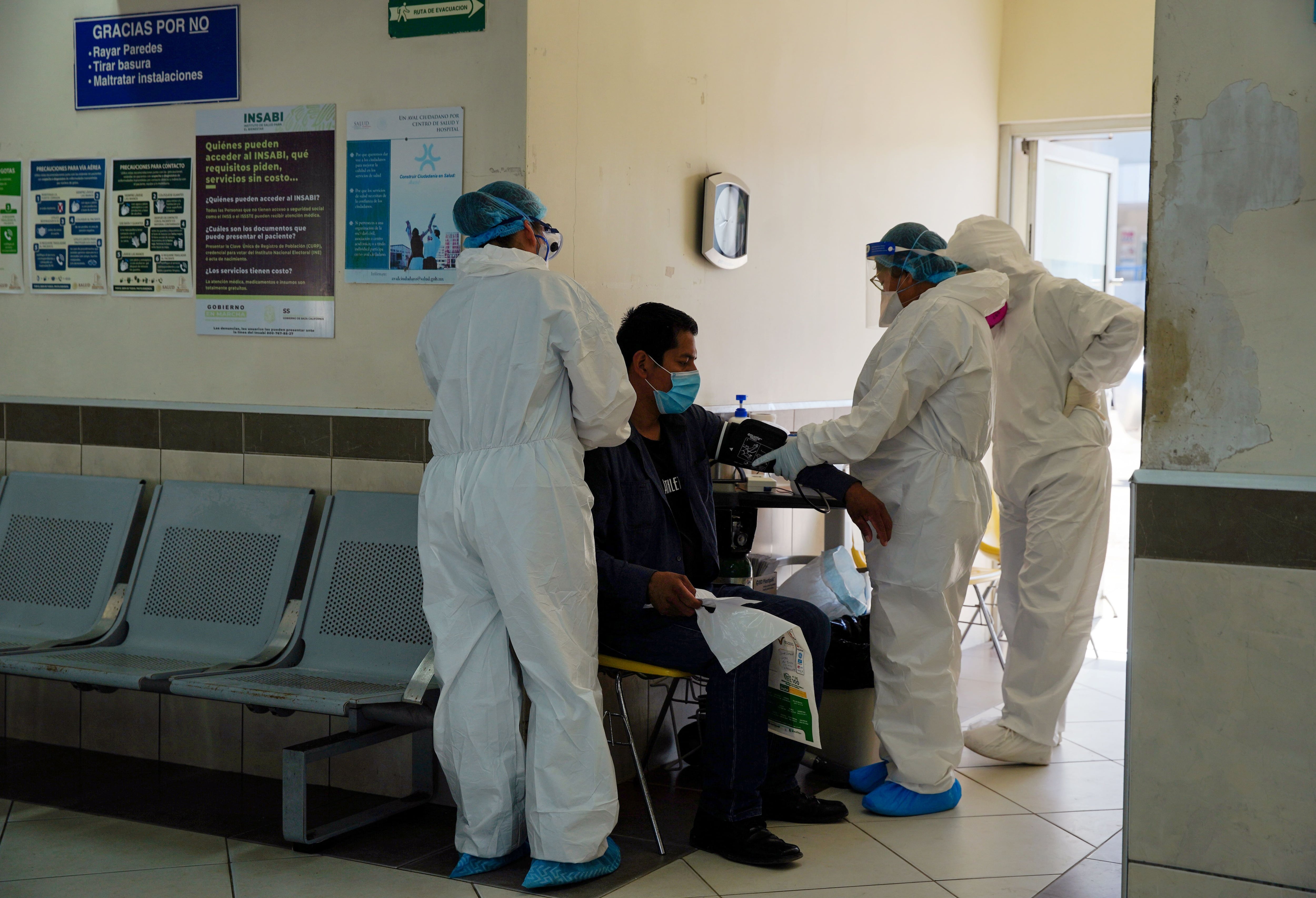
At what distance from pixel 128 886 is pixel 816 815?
1.70m

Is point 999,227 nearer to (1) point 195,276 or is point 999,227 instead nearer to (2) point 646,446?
(2) point 646,446

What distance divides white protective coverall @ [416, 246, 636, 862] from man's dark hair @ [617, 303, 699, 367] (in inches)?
15.6

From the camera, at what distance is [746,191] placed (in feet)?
14.1

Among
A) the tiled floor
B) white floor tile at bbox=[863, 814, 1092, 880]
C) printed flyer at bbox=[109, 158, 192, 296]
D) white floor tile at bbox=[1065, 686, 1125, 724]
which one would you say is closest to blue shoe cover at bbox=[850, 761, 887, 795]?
the tiled floor

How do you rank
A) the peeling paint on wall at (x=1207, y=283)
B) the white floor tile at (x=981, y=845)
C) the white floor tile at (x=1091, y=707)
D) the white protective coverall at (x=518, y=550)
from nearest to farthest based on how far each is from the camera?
the peeling paint on wall at (x=1207, y=283) → the white protective coverall at (x=518, y=550) → the white floor tile at (x=981, y=845) → the white floor tile at (x=1091, y=707)

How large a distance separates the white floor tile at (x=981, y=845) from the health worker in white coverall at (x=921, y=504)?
10 cm

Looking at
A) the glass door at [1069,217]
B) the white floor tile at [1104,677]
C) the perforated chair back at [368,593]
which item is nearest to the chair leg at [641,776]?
the perforated chair back at [368,593]

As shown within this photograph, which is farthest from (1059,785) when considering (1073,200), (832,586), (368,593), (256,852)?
(1073,200)

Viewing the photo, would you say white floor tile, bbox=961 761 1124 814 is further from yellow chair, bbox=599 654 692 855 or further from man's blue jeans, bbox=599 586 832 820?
yellow chair, bbox=599 654 692 855

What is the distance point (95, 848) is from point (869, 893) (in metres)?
1.90

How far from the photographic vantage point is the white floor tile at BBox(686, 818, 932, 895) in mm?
2768

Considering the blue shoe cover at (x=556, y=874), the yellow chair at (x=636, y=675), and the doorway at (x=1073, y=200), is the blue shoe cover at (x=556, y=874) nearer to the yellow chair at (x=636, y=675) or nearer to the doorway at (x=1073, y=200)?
the yellow chair at (x=636, y=675)

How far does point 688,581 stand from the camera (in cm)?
288

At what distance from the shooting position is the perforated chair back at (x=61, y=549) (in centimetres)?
362
